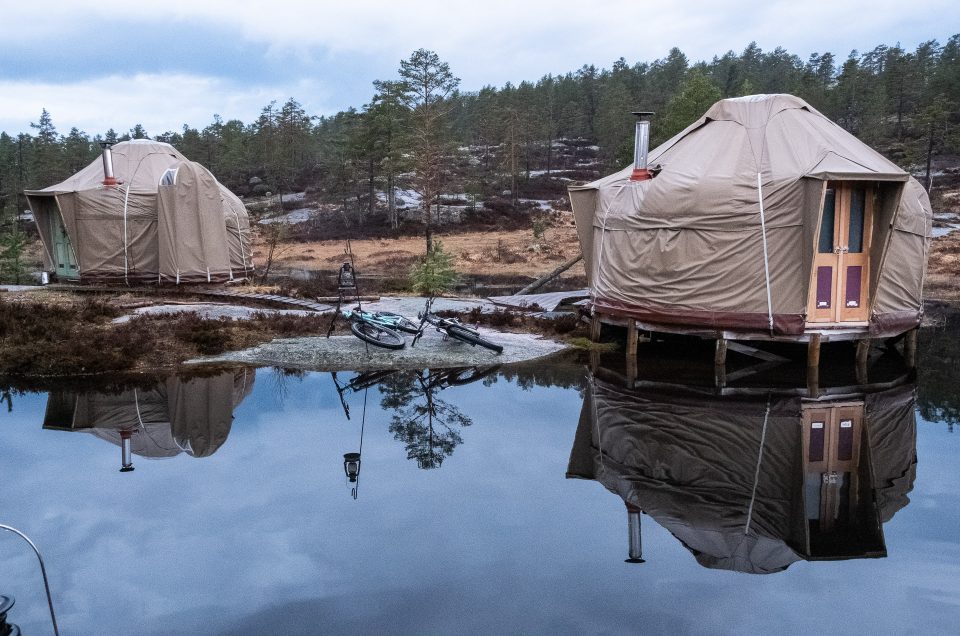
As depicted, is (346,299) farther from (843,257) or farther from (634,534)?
(634,534)

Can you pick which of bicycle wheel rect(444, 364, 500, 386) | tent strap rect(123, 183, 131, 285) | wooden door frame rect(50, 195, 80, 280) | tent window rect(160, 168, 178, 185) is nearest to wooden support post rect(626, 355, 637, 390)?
bicycle wheel rect(444, 364, 500, 386)

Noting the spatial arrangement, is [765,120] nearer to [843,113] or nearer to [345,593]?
[345,593]

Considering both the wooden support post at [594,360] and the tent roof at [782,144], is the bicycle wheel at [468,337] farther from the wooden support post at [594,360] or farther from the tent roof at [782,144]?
the tent roof at [782,144]

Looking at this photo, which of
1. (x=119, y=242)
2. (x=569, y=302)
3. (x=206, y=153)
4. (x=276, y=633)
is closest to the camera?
(x=276, y=633)

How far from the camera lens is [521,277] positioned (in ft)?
96.1

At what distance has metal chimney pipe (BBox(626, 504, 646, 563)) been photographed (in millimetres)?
5164

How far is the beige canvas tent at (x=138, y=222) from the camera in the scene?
67.0ft

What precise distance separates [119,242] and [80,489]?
16453 millimetres

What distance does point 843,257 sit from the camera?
1138 cm

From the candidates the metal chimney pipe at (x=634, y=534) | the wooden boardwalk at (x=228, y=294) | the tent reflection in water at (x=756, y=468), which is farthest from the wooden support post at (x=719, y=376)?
the wooden boardwalk at (x=228, y=294)

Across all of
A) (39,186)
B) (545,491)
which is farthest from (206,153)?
(545,491)

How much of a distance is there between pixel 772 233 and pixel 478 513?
7753 millimetres

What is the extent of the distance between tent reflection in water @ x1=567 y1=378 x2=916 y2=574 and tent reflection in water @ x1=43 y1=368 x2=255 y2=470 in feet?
14.2

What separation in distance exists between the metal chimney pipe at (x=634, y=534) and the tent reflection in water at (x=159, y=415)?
448 cm
